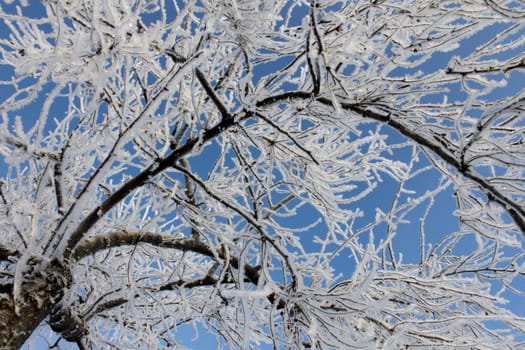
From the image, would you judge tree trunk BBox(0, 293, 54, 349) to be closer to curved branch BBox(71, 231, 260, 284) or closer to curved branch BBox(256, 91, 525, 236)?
curved branch BBox(71, 231, 260, 284)

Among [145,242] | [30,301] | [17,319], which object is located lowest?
[17,319]

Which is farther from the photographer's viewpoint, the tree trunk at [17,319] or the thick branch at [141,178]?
the thick branch at [141,178]

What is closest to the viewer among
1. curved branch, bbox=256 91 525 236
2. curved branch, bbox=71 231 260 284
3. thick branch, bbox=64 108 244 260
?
curved branch, bbox=256 91 525 236

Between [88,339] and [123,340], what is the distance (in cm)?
64

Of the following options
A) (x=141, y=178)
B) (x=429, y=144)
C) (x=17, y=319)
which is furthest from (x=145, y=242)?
(x=429, y=144)

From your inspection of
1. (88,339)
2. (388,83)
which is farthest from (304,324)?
(88,339)

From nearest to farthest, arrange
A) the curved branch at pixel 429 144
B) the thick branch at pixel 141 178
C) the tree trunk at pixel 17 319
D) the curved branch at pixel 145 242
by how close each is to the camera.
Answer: the curved branch at pixel 429 144 → the tree trunk at pixel 17 319 → the thick branch at pixel 141 178 → the curved branch at pixel 145 242

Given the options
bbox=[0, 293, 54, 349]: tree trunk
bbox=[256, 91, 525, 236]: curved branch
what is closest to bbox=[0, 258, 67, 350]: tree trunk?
bbox=[0, 293, 54, 349]: tree trunk

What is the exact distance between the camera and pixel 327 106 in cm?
255

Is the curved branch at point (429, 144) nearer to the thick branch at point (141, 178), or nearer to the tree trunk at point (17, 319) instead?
the thick branch at point (141, 178)

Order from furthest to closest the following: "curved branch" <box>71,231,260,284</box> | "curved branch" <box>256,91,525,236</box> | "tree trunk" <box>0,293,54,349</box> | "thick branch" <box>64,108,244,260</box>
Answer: "curved branch" <box>71,231,260,284</box> → "thick branch" <box>64,108,244,260</box> → "tree trunk" <box>0,293,54,349</box> → "curved branch" <box>256,91,525,236</box>

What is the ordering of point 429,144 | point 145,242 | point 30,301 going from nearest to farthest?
point 429,144 < point 30,301 < point 145,242

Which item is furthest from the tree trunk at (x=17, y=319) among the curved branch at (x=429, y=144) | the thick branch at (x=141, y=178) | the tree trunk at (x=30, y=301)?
the curved branch at (x=429, y=144)

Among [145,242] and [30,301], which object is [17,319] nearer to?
[30,301]
